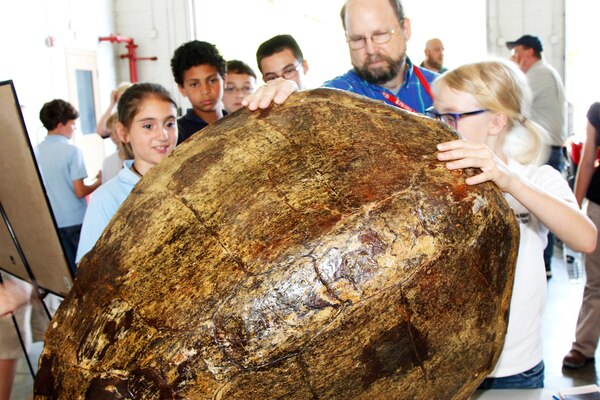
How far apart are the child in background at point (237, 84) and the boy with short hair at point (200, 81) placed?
22.3 inches

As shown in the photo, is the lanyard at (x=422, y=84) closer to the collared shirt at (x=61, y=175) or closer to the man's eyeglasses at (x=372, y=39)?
the man's eyeglasses at (x=372, y=39)

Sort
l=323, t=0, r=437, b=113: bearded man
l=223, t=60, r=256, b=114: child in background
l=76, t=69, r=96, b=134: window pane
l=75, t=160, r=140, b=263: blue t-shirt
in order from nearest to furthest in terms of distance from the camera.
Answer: l=75, t=160, r=140, b=263: blue t-shirt < l=323, t=0, r=437, b=113: bearded man < l=223, t=60, r=256, b=114: child in background < l=76, t=69, r=96, b=134: window pane

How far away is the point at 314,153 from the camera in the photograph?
1.39 m

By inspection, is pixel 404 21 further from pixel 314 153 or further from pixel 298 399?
pixel 298 399

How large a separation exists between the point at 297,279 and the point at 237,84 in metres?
3.04

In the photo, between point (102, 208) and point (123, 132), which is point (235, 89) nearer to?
point (123, 132)

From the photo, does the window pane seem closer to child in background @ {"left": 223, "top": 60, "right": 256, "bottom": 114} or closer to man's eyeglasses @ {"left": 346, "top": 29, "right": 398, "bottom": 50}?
child in background @ {"left": 223, "top": 60, "right": 256, "bottom": 114}

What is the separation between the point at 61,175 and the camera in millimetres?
4770

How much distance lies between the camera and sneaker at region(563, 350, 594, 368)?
3.87 meters

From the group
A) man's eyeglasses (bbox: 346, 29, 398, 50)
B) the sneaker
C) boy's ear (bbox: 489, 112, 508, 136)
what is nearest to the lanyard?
man's eyeglasses (bbox: 346, 29, 398, 50)

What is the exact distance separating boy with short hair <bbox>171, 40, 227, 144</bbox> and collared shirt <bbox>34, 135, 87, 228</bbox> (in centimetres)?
173

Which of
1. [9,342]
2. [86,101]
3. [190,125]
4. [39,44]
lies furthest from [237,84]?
[86,101]

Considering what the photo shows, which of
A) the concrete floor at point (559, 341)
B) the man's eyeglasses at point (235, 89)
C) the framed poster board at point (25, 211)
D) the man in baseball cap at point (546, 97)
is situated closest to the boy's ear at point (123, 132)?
the framed poster board at point (25, 211)

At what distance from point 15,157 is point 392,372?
4.58 ft
